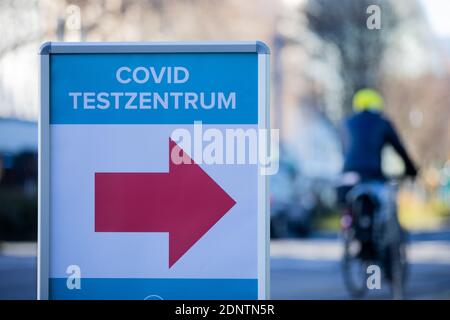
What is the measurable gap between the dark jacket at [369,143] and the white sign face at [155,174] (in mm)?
5517

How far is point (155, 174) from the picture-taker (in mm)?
3797

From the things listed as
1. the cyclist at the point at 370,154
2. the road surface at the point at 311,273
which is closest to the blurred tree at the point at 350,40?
the road surface at the point at 311,273

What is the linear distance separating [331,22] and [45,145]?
3194cm

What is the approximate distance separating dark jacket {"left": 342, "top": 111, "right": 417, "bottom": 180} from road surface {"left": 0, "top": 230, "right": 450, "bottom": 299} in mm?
1073

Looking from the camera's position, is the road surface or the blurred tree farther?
the blurred tree

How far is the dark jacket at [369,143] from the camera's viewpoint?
9211 mm

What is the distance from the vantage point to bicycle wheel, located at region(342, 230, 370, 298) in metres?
9.36

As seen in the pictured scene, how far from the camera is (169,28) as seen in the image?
19078 millimetres

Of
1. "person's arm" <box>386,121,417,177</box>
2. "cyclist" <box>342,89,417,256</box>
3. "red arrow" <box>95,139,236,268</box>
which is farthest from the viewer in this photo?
"person's arm" <box>386,121,417,177</box>

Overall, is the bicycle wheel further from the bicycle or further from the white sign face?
the white sign face

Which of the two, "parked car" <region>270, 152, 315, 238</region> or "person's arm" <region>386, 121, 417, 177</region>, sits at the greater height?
"person's arm" <region>386, 121, 417, 177</region>

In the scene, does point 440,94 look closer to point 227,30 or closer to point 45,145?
point 227,30

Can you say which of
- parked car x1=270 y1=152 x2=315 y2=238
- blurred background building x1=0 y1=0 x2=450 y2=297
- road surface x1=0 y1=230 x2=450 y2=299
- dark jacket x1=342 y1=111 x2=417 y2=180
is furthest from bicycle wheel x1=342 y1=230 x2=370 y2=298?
parked car x1=270 y1=152 x2=315 y2=238
